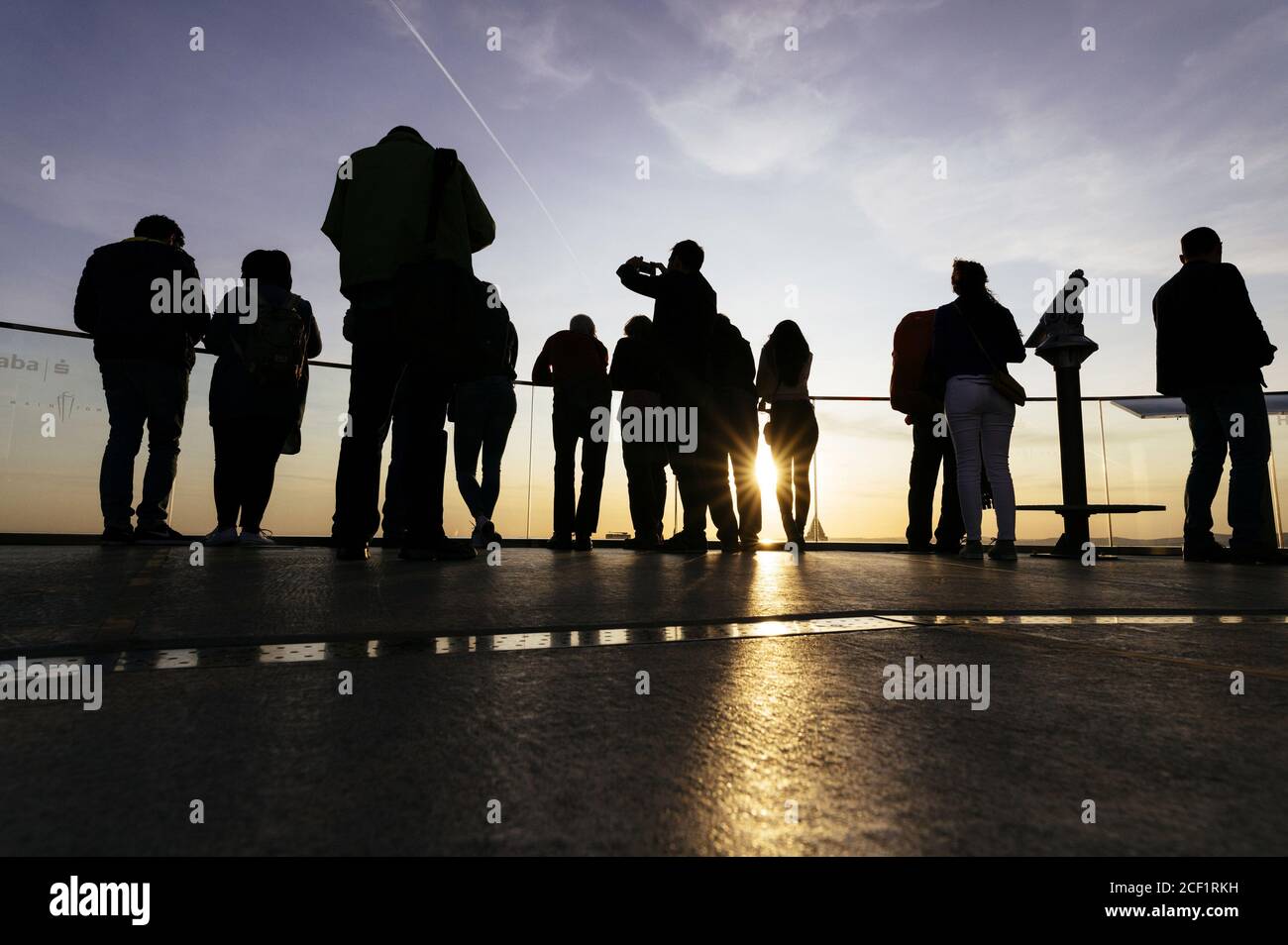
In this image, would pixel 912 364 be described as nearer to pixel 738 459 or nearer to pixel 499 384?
pixel 738 459

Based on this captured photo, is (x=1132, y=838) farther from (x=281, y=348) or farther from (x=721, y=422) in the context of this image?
(x=721, y=422)

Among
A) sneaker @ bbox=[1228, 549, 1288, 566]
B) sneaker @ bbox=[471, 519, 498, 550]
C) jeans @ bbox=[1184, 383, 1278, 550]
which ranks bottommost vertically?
sneaker @ bbox=[1228, 549, 1288, 566]

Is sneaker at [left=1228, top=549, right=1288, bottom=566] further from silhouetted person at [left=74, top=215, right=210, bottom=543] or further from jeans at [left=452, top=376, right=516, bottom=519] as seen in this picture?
silhouetted person at [left=74, top=215, right=210, bottom=543]

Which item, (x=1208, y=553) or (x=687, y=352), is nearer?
(x=1208, y=553)

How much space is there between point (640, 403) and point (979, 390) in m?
2.51

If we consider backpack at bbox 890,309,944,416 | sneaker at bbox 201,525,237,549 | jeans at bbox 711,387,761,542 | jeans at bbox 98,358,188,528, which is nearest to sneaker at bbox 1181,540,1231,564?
backpack at bbox 890,309,944,416

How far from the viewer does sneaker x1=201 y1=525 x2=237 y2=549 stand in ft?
14.7

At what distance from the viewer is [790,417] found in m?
6.32

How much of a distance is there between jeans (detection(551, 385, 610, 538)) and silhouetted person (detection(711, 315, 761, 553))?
3.06 ft

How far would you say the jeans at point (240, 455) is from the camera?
4.59 m

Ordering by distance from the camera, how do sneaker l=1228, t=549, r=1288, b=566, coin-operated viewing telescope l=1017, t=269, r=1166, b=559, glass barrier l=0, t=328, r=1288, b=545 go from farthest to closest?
1. glass barrier l=0, t=328, r=1288, b=545
2. coin-operated viewing telescope l=1017, t=269, r=1166, b=559
3. sneaker l=1228, t=549, r=1288, b=566

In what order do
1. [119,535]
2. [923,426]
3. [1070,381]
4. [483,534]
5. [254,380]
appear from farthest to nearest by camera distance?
[1070,381]
[923,426]
[483,534]
[119,535]
[254,380]

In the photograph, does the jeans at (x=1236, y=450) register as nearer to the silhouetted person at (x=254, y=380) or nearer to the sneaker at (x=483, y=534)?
the sneaker at (x=483, y=534)

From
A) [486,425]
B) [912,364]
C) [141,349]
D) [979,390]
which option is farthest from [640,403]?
[141,349]
